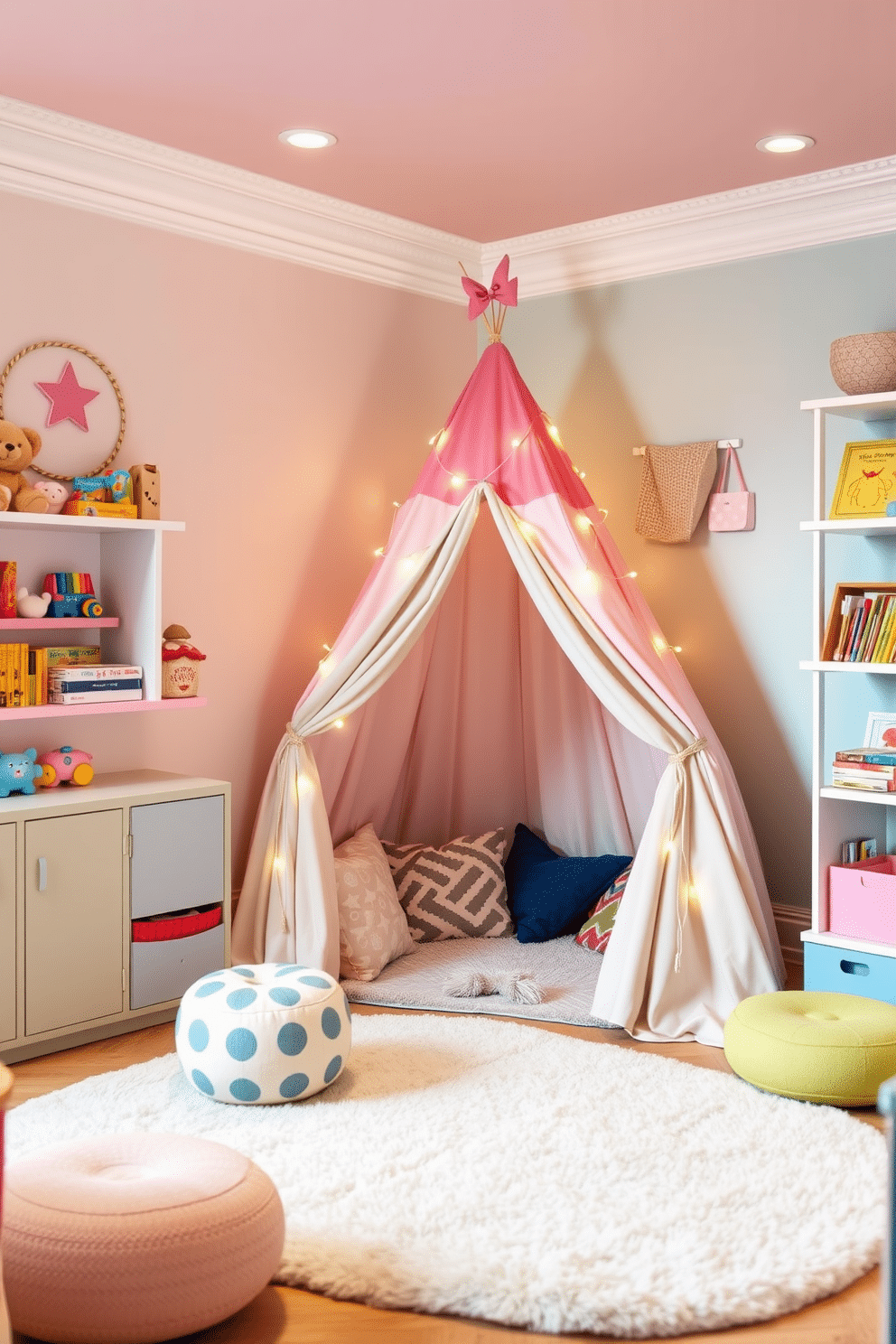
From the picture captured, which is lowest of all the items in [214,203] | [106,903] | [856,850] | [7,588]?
[106,903]

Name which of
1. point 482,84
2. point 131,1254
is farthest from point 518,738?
point 131,1254

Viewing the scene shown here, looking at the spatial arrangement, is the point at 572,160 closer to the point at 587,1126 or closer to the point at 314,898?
the point at 314,898

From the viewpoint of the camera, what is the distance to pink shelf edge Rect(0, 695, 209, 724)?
3363 millimetres

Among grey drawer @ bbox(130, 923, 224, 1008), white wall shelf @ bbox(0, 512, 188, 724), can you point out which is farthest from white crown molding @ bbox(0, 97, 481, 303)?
grey drawer @ bbox(130, 923, 224, 1008)

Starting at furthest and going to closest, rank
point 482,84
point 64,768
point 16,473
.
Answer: point 64,768 → point 16,473 → point 482,84

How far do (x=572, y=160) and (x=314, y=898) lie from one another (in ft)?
7.75

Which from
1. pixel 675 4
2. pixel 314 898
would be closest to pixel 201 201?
pixel 675 4

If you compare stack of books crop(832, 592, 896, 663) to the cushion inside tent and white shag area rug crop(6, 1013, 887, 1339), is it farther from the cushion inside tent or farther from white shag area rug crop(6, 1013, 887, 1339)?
white shag area rug crop(6, 1013, 887, 1339)

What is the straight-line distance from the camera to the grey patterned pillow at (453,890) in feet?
14.2

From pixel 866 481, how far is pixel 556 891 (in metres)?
1.72

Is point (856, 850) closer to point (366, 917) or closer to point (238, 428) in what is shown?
point (366, 917)

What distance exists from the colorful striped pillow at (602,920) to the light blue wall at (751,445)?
1.67 feet

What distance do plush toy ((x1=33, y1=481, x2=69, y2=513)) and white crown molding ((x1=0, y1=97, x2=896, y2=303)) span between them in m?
0.83

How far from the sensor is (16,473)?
3445 millimetres
